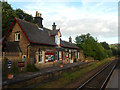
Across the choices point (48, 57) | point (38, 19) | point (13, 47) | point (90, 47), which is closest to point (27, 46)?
point (13, 47)

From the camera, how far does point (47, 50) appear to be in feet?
64.5

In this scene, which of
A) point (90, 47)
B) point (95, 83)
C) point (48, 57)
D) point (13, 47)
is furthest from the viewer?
point (90, 47)

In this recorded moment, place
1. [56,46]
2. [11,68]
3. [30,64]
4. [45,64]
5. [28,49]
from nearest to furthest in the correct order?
[11,68] < [30,64] < [28,49] < [45,64] < [56,46]

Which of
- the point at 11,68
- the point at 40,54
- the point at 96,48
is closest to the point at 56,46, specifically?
the point at 40,54

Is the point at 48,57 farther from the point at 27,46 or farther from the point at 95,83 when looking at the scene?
the point at 95,83

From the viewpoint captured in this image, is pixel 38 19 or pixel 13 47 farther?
pixel 38 19

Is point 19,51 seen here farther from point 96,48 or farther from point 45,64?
point 96,48

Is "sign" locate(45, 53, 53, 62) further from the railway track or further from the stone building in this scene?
the railway track

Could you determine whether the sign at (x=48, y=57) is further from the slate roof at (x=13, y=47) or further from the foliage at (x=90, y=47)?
the foliage at (x=90, y=47)

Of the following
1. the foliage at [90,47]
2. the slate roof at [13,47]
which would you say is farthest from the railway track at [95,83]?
the foliage at [90,47]

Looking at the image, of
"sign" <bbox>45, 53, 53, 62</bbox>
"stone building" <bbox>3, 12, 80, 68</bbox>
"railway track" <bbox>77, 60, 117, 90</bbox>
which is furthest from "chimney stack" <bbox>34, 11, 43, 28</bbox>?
"railway track" <bbox>77, 60, 117, 90</bbox>

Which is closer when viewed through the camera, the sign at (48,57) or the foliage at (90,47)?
the sign at (48,57)

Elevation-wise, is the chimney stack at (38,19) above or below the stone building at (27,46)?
above

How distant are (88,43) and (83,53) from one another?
11.2ft
